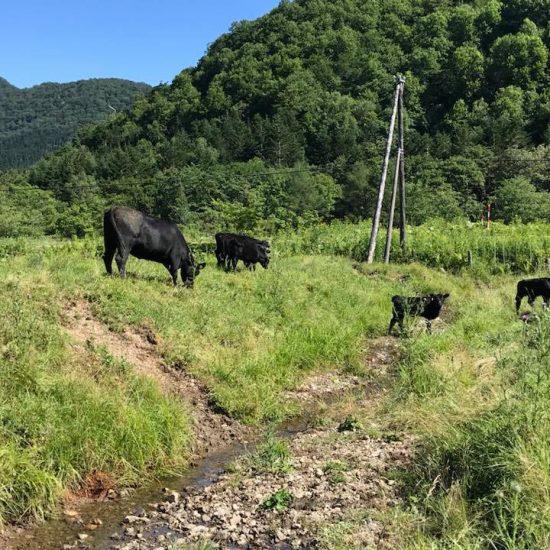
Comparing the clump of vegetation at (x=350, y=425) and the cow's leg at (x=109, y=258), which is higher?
the cow's leg at (x=109, y=258)

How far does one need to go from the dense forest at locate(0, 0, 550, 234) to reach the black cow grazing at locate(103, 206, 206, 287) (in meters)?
25.3

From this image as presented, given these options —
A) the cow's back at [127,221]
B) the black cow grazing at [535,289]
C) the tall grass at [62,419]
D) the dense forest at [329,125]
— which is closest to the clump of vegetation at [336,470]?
the tall grass at [62,419]

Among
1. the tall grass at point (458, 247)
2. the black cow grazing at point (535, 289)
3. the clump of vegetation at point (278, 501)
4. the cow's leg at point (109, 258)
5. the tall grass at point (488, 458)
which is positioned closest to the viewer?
the tall grass at point (488, 458)

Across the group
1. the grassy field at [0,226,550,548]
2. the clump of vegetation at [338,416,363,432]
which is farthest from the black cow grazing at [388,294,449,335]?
the clump of vegetation at [338,416,363,432]

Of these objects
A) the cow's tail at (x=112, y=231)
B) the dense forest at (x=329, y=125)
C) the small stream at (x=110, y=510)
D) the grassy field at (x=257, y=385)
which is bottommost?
the small stream at (x=110, y=510)

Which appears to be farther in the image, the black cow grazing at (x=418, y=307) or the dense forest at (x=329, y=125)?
the dense forest at (x=329, y=125)

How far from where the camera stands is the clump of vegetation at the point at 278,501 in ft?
19.9

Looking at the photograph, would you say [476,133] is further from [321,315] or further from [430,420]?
[430,420]

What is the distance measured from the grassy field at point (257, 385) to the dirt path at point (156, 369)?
0.64 feet

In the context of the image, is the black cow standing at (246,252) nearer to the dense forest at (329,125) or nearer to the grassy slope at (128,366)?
the grassy slope at (128,366)

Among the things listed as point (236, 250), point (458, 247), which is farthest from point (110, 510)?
point (458, 247)

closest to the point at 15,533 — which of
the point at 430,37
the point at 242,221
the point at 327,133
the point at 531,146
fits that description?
the point at 242,221

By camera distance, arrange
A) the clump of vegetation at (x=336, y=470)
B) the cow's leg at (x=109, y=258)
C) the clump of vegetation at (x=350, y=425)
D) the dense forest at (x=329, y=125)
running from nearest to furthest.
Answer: the clump of vegetation at (x=336, y=470) → the clump of vegetation at (x=350, y=425) → the cow's leg at (x=109, y=258) → the dense forest at (x=329, y=125)

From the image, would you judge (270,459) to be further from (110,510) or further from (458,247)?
(458,247)
